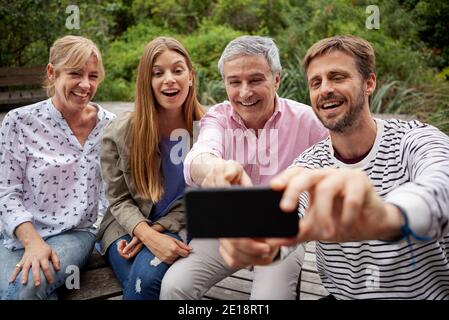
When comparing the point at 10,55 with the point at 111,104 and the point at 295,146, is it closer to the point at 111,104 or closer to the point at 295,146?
the point at 111,104

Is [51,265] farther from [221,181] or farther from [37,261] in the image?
[221,181]

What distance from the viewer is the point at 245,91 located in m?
1.96

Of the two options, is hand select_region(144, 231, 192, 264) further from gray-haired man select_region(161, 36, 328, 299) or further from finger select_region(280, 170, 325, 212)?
finger select_region(280, 170, 325, 212)

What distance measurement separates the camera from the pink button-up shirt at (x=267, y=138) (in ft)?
6.64

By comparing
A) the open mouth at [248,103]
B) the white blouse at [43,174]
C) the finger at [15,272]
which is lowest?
the finger at [15,272]

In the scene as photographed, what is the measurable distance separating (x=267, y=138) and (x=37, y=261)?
115cm

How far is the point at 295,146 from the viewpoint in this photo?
2.04 meters

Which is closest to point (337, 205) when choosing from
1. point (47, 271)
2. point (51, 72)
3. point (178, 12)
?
point (47, 271)

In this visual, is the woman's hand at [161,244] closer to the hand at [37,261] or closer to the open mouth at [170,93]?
the hand at [37,261]

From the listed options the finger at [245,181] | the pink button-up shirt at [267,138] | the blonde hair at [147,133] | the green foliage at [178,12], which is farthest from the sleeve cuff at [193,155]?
the green foliage at [178,12]

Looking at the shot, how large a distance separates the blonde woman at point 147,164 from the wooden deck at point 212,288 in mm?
64

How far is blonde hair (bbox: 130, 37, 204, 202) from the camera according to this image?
6.64 feet

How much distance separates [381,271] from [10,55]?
26.0ft
